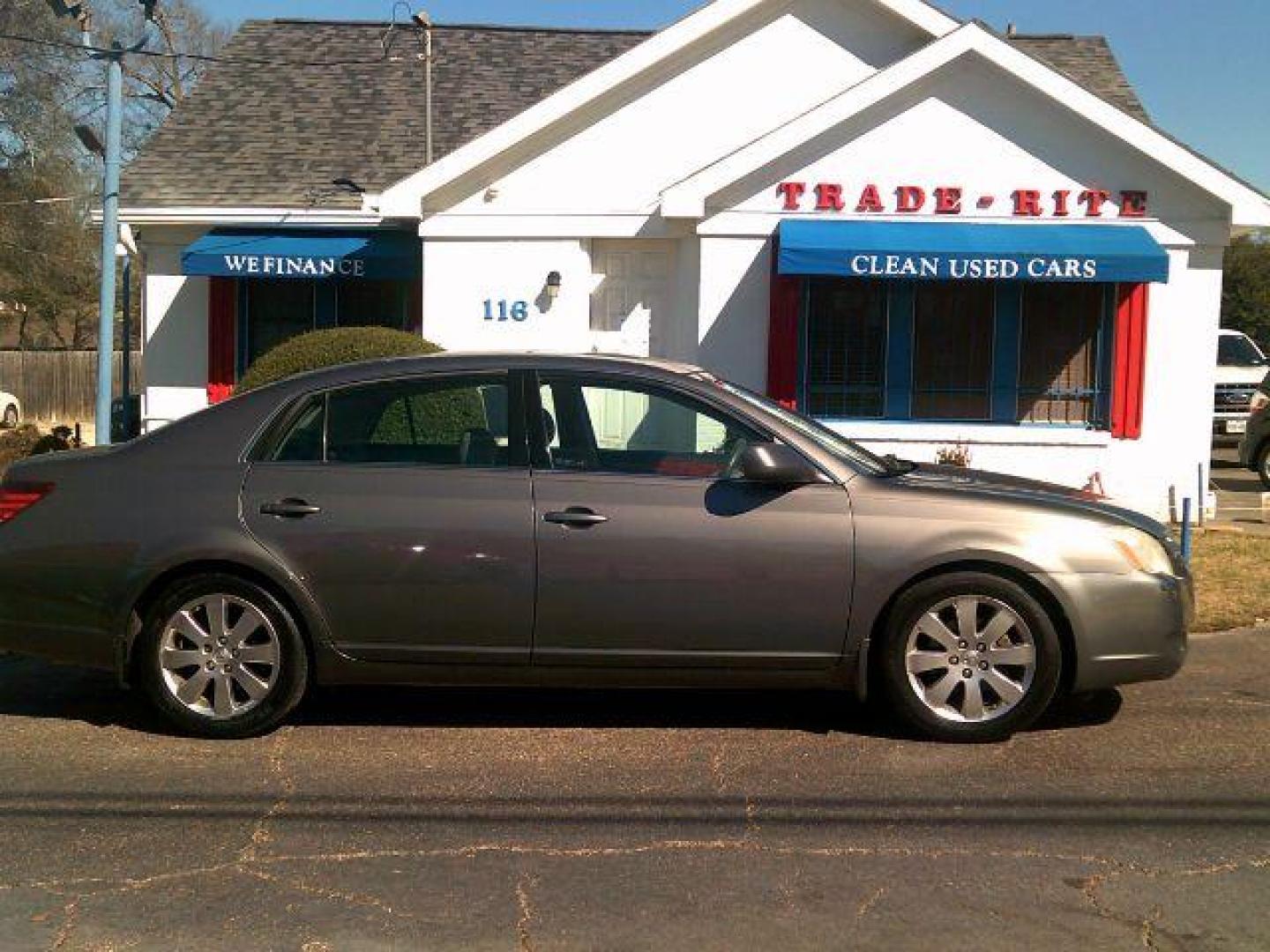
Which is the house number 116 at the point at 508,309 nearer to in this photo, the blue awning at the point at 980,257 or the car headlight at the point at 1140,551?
the blue awning at the point at 980,257

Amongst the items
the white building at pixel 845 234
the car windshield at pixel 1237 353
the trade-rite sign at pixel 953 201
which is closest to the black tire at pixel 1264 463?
the white building at pixel 845 234

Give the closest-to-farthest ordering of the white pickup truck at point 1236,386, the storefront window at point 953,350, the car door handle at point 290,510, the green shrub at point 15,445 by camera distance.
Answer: the car door handle at point 290,510, the storefront window at point 953,350, the green shrub at point 15,445, the white pickup truck at point 1236,386

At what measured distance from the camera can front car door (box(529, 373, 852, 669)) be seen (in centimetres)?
558

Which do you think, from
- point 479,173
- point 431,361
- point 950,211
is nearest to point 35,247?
point 479,173

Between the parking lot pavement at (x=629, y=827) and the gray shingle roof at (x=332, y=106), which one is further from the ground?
the gray shingle roof at (x=332, y=106)

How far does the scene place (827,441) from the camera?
243 inches

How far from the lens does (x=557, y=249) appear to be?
552 inches

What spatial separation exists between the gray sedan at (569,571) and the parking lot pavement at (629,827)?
334mm

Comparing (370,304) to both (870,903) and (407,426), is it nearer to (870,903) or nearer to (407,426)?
(407,426)

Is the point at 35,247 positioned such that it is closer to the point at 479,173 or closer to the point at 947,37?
the point at 479,173

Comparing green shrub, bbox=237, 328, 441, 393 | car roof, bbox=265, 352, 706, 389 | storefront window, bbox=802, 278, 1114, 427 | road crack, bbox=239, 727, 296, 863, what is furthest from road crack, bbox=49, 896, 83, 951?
storefront window, bbox=802, 278, 1114, 427

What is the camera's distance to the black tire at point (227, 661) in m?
5.71

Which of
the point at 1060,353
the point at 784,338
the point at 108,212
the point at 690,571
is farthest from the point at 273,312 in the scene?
the point at 690,571

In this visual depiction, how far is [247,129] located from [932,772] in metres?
13.5
